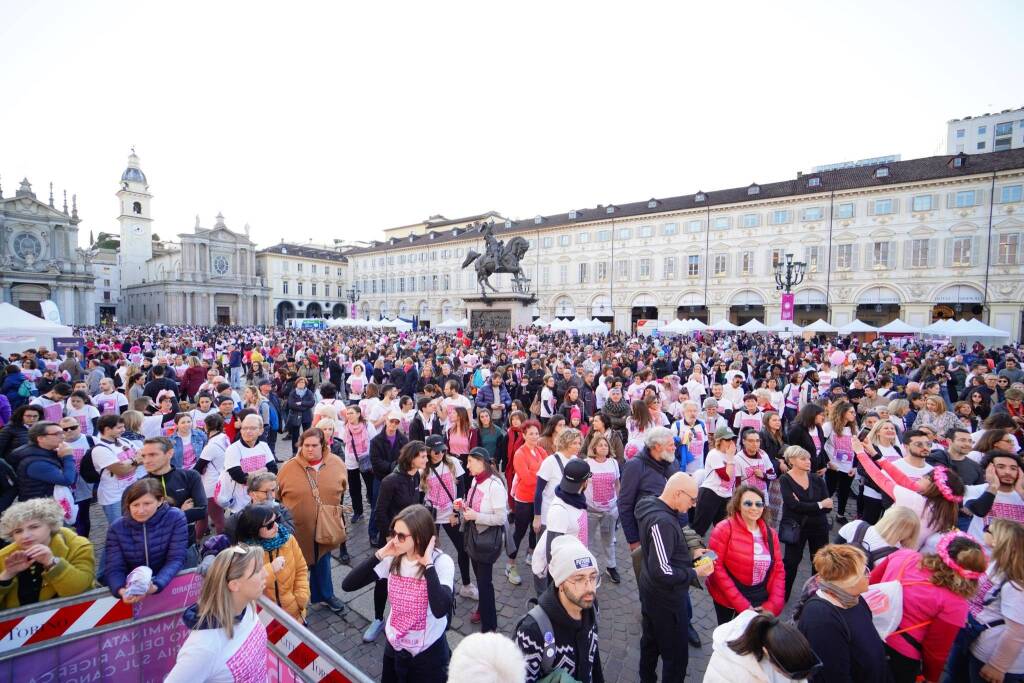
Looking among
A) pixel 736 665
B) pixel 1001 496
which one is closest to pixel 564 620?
pixel 736 665

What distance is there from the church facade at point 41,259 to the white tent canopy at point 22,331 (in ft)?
159

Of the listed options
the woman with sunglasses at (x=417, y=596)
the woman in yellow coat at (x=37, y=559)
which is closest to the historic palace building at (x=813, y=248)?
the woman with sunglasses at (x=417, y=596)

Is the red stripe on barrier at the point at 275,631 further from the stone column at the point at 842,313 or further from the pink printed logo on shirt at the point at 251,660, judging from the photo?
the stone column at the point at 842,313

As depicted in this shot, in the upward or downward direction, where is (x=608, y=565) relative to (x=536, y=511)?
downward

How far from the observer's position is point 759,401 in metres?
7.03

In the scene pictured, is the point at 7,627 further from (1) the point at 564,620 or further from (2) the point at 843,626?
(2) the point at 843,626

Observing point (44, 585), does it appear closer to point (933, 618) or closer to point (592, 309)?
point (933, 618)

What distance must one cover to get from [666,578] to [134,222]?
91.8 metres

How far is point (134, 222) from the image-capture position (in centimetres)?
7050

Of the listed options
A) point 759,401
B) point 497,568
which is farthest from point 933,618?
point 759,401

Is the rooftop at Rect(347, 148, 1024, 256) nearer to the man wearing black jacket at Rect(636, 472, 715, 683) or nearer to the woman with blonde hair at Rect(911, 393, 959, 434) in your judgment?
the woman with blonde hair at Rect(911, 393, 959, 434)

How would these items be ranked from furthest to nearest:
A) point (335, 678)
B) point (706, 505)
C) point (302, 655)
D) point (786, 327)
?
point (786, 327) < point (706, 505) < point (302, 655) < point (335, 678)

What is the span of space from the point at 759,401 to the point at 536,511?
438cm

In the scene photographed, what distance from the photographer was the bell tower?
68.1m
